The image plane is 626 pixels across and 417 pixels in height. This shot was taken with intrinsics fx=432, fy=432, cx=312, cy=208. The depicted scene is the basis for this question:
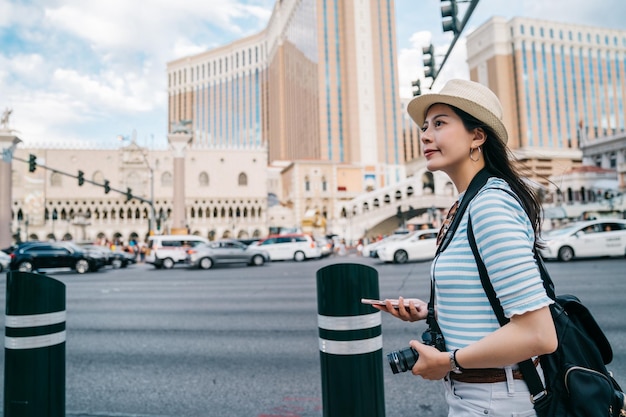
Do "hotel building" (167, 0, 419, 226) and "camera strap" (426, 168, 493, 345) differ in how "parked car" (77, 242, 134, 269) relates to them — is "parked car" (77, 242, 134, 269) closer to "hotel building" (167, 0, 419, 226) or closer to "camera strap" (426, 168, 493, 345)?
"camera strap" (426, 168, 493, 345)

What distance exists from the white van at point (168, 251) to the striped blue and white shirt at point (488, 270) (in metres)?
21.7

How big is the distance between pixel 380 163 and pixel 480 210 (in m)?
84.2

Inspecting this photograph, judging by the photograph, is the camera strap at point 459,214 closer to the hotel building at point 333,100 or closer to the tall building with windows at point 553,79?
the hotel building at point 333,100

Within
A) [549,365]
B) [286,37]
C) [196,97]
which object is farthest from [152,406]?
[196,97]

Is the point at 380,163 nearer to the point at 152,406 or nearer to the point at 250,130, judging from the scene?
the point at 250,130

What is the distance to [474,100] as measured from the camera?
4.99ft

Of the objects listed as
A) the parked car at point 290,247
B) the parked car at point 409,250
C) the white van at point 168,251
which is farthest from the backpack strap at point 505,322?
the parked car at point 290,247

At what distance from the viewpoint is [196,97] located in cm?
13612

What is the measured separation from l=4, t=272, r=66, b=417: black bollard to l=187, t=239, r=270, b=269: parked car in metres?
18.5

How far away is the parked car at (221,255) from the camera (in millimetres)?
20391

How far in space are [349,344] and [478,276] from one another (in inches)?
30.8

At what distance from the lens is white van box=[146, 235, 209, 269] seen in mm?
21906

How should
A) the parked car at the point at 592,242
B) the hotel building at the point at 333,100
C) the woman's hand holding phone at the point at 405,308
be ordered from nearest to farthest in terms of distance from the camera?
the woman's hand holding phone at the point at 405,308, the parked car at the point at 592,242, the hotel building at the point at 333,100

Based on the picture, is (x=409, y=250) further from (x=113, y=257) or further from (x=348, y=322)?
(x=348, y=322)
